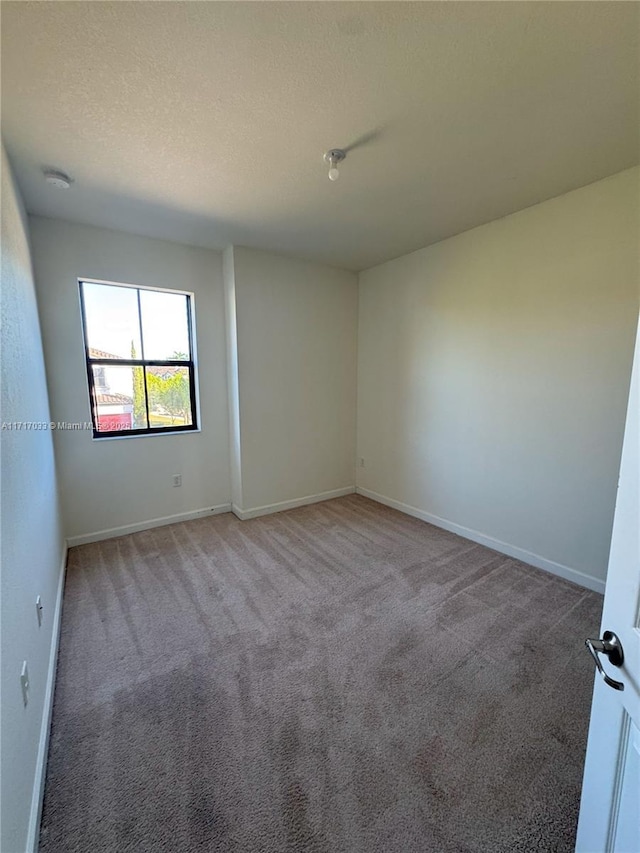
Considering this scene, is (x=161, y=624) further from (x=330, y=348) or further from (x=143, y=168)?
(x=330, y=348)

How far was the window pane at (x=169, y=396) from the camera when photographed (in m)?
3.35

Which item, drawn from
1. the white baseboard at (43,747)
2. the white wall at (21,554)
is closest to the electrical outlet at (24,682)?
the white wall at (21,554)

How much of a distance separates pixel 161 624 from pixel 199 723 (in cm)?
77

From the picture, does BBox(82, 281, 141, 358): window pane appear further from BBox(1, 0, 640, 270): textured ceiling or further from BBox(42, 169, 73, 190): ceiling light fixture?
BBox(42, 169, 73, 190): ceiling light fixture

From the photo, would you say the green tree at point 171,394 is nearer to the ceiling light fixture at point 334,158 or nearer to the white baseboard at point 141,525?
the white baseboard at point 141,525

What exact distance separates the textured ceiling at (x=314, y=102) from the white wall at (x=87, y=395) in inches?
16.4

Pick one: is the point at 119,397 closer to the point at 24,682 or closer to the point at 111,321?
the point at 111,321

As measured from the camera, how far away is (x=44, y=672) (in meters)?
1.55

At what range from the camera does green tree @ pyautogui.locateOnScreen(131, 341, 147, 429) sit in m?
3.24

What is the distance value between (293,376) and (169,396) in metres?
1.29

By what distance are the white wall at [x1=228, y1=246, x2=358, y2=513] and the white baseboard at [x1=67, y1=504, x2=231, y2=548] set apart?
0.40m

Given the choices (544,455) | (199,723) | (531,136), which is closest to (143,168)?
(531,136)

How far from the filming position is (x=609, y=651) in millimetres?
759

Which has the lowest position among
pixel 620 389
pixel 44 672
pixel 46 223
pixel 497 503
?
pixel 44 672
